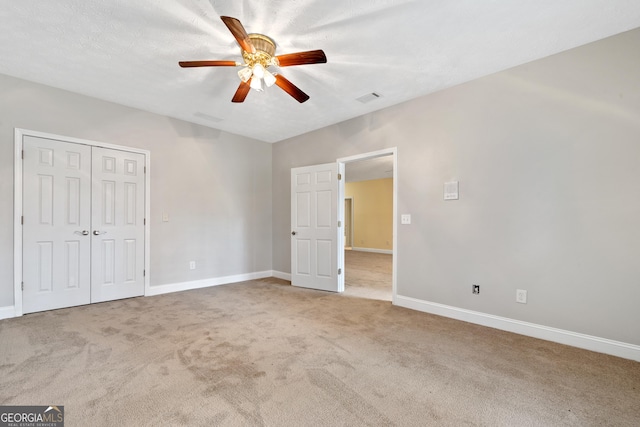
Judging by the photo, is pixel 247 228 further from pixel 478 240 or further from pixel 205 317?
pixel 478 240

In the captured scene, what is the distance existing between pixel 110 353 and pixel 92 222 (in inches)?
81.1

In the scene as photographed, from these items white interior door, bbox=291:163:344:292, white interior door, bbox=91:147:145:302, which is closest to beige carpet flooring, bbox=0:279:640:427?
white interior door, bbox=91:147:145:302

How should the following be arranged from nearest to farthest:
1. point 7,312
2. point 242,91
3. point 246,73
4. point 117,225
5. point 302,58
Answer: point 302,58 → point 246,73 → point 242,91 → point 7,312 → point 117,225

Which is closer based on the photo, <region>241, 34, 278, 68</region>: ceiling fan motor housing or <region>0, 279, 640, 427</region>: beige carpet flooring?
<region>0, 279, 640, 427</region>: beige carpet flooring

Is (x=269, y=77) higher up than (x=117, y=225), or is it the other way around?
(x=269, y=77)

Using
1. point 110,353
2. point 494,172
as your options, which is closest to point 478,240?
point 494,172

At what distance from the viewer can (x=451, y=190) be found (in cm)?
318

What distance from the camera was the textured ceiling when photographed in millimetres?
2010

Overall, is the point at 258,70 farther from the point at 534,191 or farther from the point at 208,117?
the point at 534,191

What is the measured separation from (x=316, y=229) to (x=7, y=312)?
3774mm

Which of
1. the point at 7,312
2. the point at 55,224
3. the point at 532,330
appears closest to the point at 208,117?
the point at 55,224

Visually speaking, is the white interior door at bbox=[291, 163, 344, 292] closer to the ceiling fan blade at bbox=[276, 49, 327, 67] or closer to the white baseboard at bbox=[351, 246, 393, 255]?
the ceiling fan blade at bbox=[276, 49, 327, 67]

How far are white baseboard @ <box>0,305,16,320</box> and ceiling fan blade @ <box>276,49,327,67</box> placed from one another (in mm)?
3912

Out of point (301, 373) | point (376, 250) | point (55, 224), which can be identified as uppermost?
point (55, 224)
